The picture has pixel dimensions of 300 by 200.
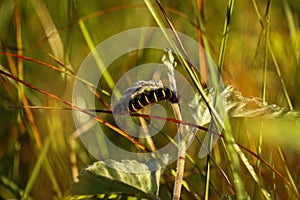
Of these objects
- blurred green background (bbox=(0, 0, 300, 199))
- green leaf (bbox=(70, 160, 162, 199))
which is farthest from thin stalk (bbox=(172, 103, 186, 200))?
blurred green background (bbox=(0, 0, 300, 199))

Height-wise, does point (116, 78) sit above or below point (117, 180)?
above

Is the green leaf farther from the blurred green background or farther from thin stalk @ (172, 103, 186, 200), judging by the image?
the blurred green background

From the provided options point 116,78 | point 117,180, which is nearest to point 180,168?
point 117,180

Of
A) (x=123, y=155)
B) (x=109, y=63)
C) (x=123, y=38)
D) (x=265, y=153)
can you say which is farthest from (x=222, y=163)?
(x=123, y=38)

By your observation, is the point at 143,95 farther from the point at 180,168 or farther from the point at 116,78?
the point at 116,78

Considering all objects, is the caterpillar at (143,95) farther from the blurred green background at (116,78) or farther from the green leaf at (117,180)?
the blurred green background at (116,78)
